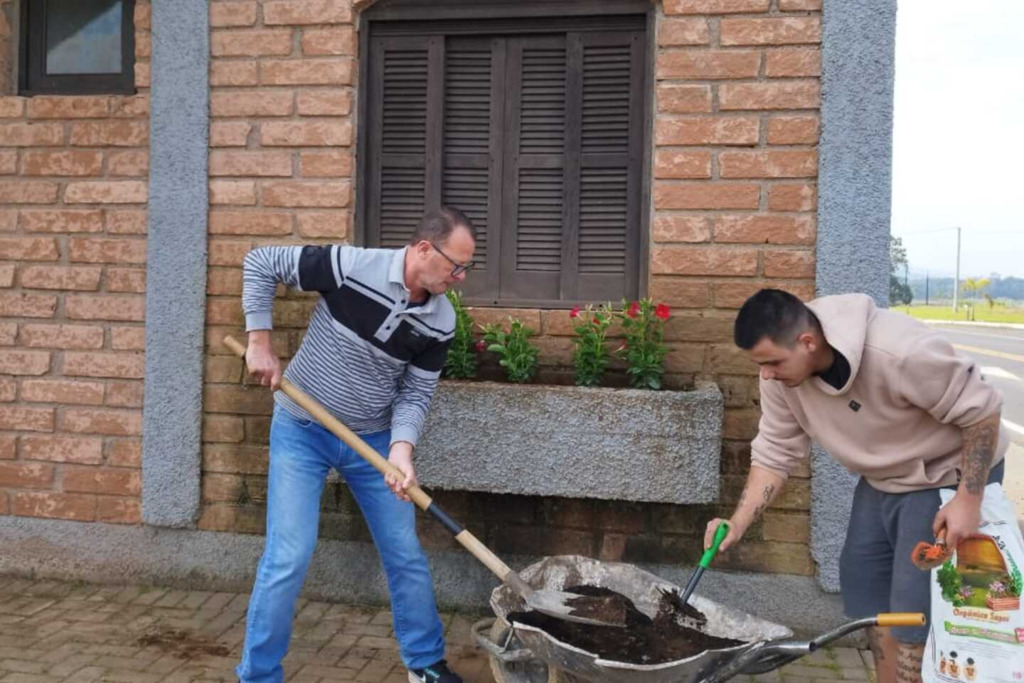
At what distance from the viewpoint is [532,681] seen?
9.42ft

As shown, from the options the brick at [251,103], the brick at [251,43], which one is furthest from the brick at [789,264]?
the brick at [251,43]

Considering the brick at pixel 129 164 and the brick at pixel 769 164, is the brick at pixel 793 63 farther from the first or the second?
the brick at pixel 129 164

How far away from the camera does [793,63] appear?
4289 mm

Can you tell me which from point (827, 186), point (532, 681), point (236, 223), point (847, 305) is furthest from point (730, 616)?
point (236, 223)

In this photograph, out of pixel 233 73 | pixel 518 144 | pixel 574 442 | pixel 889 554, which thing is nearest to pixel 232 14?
pixel 233 73

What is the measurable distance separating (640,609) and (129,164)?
3483 mm

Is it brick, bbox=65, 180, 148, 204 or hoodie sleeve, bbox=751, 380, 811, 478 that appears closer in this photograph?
hoodie sleeve, bbox=751, 380, 811, 478

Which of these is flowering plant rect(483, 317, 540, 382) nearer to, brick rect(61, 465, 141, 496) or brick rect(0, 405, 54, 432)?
brick rect(61, 465, 141, 496)

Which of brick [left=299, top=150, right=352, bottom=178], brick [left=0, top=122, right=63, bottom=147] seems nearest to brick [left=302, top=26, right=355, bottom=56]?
brick [left=299, top=150, right=352, bottom=178]

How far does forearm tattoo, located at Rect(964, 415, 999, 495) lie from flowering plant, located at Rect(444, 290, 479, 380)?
233cm

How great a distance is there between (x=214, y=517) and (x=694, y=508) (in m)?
2.47

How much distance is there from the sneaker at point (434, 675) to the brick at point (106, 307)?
240cm

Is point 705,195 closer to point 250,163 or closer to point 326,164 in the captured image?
point 326,164

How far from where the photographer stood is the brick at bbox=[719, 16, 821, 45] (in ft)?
14.0
